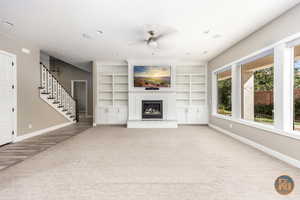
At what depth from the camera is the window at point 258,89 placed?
3.46 metres

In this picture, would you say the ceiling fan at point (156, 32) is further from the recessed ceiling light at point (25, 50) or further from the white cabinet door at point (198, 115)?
the white cabinet door at point (198, 115)

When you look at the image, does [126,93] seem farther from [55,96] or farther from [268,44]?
[268,44]

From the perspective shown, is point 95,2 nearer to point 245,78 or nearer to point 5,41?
point 5,41

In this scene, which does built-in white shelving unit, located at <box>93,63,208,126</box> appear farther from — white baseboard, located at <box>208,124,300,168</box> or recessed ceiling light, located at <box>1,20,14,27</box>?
recessed ceiling light, located at <box>1,20,14,27</box>

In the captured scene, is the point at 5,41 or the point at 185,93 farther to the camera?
the point at 185,93

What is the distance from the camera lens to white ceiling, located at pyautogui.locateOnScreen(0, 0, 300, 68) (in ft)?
8.57

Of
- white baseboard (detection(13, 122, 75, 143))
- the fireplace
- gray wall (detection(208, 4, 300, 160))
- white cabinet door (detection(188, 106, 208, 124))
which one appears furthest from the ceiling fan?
white baseboard (detection(13, 122, 75, 143))

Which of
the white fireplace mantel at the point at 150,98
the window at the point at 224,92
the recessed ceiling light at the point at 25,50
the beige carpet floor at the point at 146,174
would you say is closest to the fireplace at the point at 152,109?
the white fireplace mantel at the point at 150,98

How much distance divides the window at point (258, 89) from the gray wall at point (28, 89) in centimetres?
620

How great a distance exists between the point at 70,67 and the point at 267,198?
10.0 metres

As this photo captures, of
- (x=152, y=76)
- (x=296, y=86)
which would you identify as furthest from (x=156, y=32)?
(x=296, y=86)

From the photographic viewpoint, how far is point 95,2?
2.55 m

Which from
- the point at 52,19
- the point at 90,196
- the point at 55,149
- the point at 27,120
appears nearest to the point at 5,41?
the point at 52,19

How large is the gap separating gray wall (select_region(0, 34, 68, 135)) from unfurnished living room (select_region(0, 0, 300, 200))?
0.03 metres
